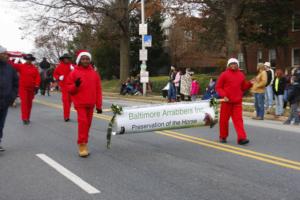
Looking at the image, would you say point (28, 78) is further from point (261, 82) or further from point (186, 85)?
point (186, 85)

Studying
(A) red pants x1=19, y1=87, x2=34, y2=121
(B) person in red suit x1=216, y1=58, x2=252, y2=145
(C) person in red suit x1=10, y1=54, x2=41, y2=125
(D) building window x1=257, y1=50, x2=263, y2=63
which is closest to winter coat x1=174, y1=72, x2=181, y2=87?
(C) person in red suit x1=10, y1=54, x2=41, y2=125

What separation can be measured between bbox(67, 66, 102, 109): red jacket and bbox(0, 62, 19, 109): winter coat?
1.25m

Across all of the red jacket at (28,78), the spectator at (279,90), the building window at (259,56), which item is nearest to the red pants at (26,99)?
the red jacket at (28,78)

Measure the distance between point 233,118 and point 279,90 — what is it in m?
6.73

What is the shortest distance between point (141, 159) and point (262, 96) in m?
7.99

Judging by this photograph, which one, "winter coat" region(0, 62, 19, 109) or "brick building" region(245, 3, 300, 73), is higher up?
"brick building" region(245, 3, 300, 73)

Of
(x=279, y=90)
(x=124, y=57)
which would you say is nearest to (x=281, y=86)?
(x=279, y=90)

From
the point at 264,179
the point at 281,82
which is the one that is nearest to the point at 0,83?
the point at 264,179

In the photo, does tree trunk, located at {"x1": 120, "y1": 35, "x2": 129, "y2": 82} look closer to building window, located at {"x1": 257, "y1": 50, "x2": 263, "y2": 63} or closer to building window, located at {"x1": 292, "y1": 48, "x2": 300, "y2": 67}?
building window, located at {"x1": 292, "y1": 48, "x2": 300, "y2": 67}

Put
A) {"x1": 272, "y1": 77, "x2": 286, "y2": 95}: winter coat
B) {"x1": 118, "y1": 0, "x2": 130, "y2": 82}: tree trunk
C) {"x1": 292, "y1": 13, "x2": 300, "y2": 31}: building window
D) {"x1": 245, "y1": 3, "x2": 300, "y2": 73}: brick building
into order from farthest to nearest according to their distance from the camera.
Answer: {"x1": 245, "y1": 3, "x2": 300, "y2": 73}: brick building
{"x1": 292, "y1": 13, "x2": 300, "y2": 31}: building window
{"x1": 118, "y1": 0, "x2": 130, "y2": 82}: tree trunk
{"x1": 272, "y1": 77, "x2": 286, "y2": 95}: winter coat

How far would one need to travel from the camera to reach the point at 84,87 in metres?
9.54

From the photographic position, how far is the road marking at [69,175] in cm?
707

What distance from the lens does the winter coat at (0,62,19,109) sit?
32.4 feet

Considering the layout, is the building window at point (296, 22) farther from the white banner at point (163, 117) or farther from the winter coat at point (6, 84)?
the winter coat at point (6, 84)
